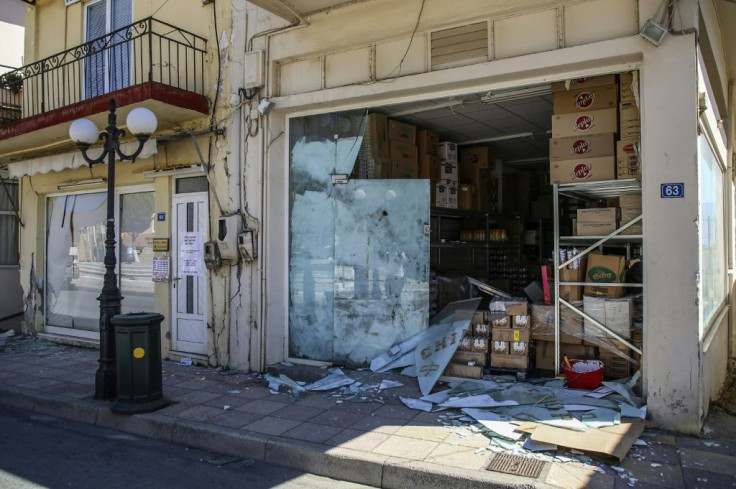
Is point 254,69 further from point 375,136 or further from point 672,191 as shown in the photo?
point 672,191

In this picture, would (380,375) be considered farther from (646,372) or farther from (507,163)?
(507,163)

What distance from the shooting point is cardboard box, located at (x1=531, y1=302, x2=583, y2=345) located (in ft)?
20.7

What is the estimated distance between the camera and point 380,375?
715 centimetres

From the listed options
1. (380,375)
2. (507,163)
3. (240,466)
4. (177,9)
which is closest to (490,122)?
(507,163)

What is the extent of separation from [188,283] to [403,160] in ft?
13.0

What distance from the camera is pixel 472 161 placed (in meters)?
10.3

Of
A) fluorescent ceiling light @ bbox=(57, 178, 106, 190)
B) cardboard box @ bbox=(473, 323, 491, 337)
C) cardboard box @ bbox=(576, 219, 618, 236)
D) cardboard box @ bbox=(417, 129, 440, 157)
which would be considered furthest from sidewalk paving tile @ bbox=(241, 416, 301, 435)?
fluorescent ceiling light @ bbox=(57, 178, 106, 190)

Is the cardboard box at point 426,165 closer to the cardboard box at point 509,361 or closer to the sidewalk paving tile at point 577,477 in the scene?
the cardboard box at point 509,361

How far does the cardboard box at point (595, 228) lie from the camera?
6.00 meters

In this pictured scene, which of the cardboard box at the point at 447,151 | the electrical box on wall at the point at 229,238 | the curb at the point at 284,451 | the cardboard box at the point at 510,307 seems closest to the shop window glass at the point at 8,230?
the curb at the point at 284,451

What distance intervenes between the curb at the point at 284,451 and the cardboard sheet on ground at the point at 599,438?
74 centimetres

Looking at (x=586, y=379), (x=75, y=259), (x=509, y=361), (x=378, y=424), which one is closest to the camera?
(x=378, y=424)

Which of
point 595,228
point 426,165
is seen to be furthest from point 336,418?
point 426,165

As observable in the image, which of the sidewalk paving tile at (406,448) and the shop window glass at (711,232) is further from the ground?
the shop window glass at (711,232)
